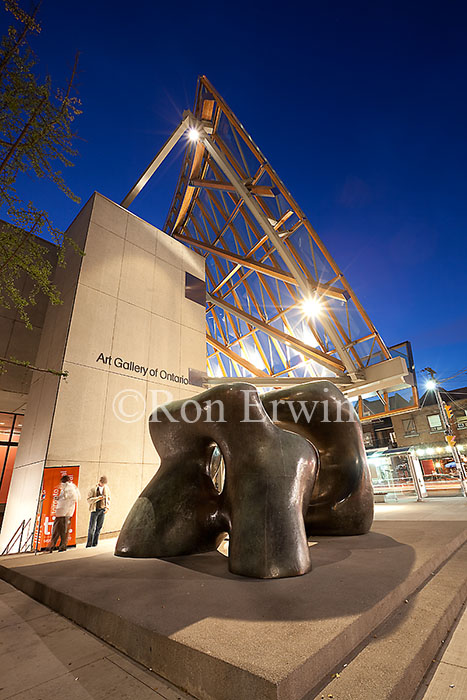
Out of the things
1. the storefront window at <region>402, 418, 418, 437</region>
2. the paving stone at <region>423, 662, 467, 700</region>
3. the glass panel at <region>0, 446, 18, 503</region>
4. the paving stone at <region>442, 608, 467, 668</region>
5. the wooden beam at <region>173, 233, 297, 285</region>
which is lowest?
the paving stone at <region>442, 608, 467, 668</region>

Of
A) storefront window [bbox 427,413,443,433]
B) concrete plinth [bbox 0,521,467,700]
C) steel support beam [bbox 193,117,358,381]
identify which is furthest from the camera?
storefront window [bbox 427,413,443,433]

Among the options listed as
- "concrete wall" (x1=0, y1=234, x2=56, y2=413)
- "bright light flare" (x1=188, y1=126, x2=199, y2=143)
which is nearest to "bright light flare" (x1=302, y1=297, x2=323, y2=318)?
"bright light flare" (x1=188, y1=126, x2=199, y2=143)

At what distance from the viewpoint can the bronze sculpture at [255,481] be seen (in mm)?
3877

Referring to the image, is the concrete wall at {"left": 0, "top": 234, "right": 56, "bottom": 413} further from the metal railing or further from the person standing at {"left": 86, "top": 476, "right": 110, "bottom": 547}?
the person standing at {"left": 86, "top": 476, "right": 110, "bottom": 547}

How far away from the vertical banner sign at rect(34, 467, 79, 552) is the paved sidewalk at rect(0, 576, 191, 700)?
19.2ft

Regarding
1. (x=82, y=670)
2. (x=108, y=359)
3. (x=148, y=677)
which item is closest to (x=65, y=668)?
(x=82, y=670)

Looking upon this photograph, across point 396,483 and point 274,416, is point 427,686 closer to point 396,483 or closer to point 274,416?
point 274,416

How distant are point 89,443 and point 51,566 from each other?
Result: 17.2 ft

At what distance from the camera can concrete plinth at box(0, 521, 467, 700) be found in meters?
1.95

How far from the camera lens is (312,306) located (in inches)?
684

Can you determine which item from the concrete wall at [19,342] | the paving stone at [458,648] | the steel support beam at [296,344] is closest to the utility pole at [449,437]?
the steel support beam at [296,344]

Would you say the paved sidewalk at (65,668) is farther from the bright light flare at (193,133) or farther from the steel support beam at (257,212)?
the bright light flare at (193,133)

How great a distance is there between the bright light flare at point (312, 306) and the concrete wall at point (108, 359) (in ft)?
19.7

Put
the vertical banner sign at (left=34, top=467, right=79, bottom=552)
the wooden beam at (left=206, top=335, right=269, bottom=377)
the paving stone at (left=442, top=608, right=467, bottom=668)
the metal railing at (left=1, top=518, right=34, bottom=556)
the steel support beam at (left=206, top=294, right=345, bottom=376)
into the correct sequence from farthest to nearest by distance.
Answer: the wooden beam at (left=206, top=335, right=269, bottom=377), the steel support beam at (left=206, top=294, right=345, bottom=376), the metal railing at (left=1, top=518, right=34, bottom=556), the vertical banner sign at (left=34, top=467, right=79, bottom=552), the paving stone at (left=442, top=608, right=467, bottom=668)
